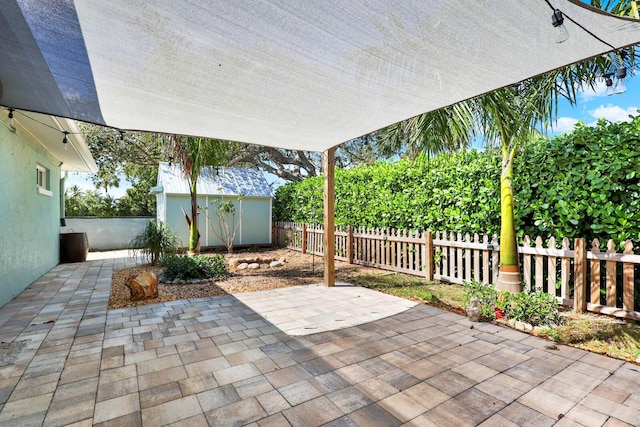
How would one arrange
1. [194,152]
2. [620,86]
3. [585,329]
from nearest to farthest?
[620,86]
[585,329]
[194,152]

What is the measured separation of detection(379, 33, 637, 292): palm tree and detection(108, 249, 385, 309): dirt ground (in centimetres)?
272

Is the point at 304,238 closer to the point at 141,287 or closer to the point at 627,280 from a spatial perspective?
the point at 141,287

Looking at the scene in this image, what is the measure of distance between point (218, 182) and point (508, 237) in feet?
30.0

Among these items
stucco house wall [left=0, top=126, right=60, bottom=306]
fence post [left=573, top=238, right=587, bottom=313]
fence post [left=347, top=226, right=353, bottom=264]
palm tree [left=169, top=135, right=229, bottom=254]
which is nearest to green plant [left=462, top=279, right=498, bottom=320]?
fence post [left=573, top=238, right=587, bottom=313]

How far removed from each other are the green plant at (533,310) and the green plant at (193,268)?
15.6ft

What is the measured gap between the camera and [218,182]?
11.0 meters

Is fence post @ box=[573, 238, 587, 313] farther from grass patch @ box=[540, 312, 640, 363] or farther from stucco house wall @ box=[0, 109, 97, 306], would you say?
stucco house wall @ box=[0, 109, 97, 306]

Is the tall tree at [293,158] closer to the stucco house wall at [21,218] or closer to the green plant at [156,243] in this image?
the green plant at [156,243]

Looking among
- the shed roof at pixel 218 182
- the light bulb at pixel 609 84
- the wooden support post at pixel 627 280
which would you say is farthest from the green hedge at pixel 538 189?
the shed roof at pixel 218 182

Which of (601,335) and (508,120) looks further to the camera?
(508,120)

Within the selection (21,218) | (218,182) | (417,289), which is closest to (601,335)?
(417,289)

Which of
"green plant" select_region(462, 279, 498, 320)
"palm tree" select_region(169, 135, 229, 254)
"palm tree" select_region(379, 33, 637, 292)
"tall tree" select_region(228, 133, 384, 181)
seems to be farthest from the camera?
"tall tree" select_region(228, 133, 384, 181)

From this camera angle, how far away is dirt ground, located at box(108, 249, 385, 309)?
473cm

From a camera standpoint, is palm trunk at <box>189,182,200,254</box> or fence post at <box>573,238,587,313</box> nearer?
fence post at <box>573,238,587,313</box>
